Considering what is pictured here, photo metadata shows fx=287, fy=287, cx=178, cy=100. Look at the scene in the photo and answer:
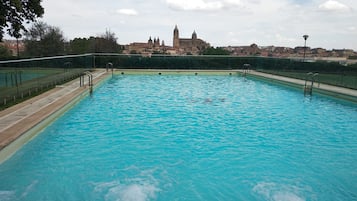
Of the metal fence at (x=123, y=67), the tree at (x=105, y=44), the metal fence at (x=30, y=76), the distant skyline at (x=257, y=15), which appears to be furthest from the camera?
the tree at (x=105, y=44)

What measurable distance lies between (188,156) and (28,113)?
398 cm

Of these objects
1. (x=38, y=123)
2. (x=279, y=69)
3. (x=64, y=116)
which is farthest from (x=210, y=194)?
(x=279, y=69)

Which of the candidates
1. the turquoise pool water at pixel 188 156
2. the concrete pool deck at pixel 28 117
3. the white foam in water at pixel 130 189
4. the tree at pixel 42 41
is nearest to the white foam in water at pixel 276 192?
the turquoise pool water at pixel 188 156

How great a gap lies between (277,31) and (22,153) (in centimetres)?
2551

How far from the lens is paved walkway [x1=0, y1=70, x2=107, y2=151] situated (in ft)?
16.9

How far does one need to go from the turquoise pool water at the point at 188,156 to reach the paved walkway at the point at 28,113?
0.33 meters

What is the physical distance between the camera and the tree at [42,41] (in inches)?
1321

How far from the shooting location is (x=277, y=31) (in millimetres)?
26438

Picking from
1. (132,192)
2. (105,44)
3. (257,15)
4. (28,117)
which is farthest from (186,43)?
(132,192)

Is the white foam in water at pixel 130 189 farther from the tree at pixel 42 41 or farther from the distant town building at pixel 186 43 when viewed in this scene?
the distant town building at pixel 186 43

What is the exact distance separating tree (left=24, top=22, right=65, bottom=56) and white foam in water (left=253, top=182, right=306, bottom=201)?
33.6 m

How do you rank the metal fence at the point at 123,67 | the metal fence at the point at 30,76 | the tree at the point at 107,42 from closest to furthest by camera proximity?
the metal fence at the point at 30,76 < the metal fence at the point at 123,67 < the tree at the point at 107,42

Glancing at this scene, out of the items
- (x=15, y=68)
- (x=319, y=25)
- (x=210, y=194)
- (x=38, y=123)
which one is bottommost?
(x=210, y=194)

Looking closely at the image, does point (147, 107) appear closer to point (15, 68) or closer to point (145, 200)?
point (15, 68)
